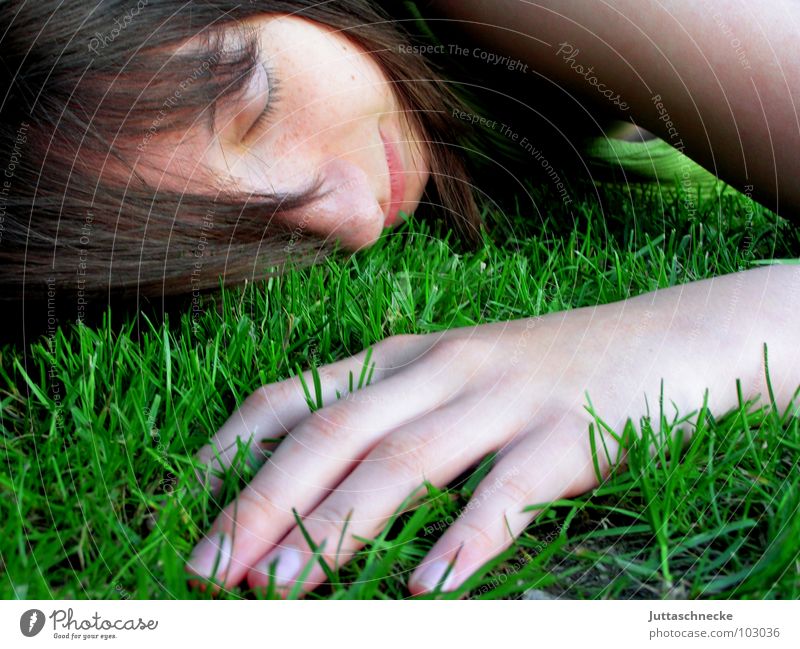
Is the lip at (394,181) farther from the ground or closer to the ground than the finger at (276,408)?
farther from the ground

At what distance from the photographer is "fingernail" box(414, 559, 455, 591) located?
468mm

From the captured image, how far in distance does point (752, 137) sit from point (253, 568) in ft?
2.46

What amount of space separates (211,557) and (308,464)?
9 cm

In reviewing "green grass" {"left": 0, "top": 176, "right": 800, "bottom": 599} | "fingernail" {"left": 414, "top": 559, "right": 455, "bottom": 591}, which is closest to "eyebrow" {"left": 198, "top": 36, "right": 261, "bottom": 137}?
"green grass" {"left": 0, "top": 176, "right": 800, "bottom": 599}

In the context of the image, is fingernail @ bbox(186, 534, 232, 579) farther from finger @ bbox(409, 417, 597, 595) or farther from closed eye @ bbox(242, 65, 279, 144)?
closed eye @ bbox(242, 65, 279, 144)

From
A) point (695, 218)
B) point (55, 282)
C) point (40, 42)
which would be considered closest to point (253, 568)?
point (55, 282)

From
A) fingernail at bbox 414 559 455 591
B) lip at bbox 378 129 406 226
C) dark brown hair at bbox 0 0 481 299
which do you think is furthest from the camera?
lip at bbox 378 129 406 226

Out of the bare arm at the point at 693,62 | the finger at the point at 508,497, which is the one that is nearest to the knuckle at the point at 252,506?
the finger at the point at 508,497

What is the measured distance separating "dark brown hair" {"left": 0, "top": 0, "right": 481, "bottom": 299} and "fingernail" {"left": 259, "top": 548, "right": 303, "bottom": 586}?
0.41m

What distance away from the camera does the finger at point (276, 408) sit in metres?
0.56

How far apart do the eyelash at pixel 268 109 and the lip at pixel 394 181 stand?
0.18 m

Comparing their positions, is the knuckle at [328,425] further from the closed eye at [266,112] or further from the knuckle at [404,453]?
the closed eye at [266,112]

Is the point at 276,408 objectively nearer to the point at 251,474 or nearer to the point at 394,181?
the point at 251,474

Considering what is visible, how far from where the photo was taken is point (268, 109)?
838mm
